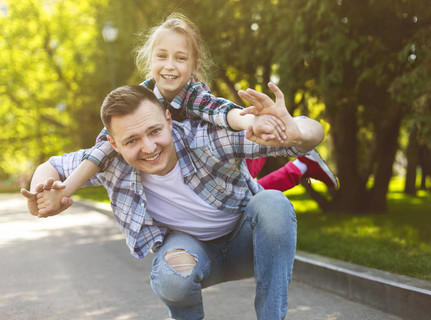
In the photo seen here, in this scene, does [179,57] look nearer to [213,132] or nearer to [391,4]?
[213,132]

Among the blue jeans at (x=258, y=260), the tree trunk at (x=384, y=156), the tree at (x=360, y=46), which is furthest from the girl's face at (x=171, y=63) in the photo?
the tree trunk at (x=384, y=156)

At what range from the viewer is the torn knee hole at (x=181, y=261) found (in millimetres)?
2980

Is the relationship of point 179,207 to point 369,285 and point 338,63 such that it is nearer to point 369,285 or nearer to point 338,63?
point 369,285

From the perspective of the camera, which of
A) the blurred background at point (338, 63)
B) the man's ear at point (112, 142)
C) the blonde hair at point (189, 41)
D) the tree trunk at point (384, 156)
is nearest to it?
the man's ear at point (112, 142)

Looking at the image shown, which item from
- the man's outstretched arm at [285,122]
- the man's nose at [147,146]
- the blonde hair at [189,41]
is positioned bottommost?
the man's nose at [147,146]

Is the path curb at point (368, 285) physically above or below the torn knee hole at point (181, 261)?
below

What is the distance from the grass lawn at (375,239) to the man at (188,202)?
212 centimetres

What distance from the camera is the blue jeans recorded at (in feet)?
9.62

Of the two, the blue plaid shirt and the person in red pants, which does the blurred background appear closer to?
the person in red pants

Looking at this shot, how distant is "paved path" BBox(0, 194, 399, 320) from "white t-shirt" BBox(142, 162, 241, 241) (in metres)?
1.33

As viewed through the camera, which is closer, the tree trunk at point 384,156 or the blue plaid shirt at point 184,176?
the blue plaid shirt at point 184,176

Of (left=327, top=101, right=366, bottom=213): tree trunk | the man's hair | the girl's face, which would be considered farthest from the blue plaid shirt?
(left=327, top=101, right=366, bottom=213): tree trunk

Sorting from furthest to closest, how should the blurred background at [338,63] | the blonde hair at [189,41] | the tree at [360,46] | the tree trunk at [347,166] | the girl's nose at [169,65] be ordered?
the tree trunk at [347,166] < the blurred background at [338,63] < the tree at [360,46] < the blonde hair at [189,41] < the girl's nose at [169,65]

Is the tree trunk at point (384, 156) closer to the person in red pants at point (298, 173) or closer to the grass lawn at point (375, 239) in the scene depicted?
the grass lawn at point (375, 239)
